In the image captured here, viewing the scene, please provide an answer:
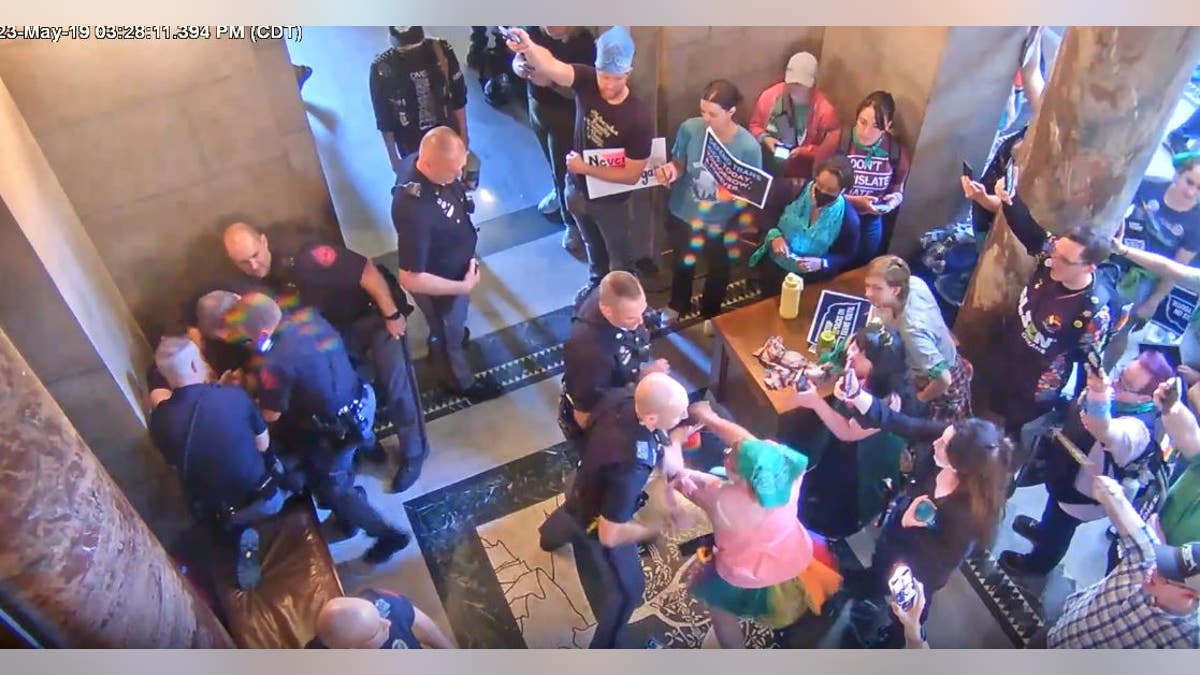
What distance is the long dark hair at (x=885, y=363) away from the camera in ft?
8.11

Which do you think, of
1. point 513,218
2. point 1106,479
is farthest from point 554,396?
point 1106,479

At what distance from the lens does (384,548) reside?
274cm

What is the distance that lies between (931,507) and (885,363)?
351mm

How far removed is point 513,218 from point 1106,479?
170 cm

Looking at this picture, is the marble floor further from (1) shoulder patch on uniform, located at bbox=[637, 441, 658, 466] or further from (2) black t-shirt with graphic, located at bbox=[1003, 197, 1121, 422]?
(2) black t-shirt with graphic, located at bbox=[1003, 197, 1121, 422]

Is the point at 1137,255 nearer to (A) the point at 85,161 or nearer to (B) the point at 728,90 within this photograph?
(B) the point at 728,90

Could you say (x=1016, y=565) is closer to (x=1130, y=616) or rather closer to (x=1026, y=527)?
(x=1026, y=527)

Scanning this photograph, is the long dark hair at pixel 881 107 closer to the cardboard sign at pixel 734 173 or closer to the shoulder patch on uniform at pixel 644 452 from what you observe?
the cardboard sign at pixel 734 173

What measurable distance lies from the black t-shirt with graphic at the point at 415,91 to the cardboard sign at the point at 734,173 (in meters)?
0.67

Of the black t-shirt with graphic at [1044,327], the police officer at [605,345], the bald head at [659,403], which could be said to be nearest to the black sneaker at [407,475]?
the police officer at [605,345]

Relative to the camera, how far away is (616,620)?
264cm

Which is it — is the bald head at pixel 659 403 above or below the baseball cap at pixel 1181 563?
above

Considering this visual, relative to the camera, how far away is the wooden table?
2.55m
